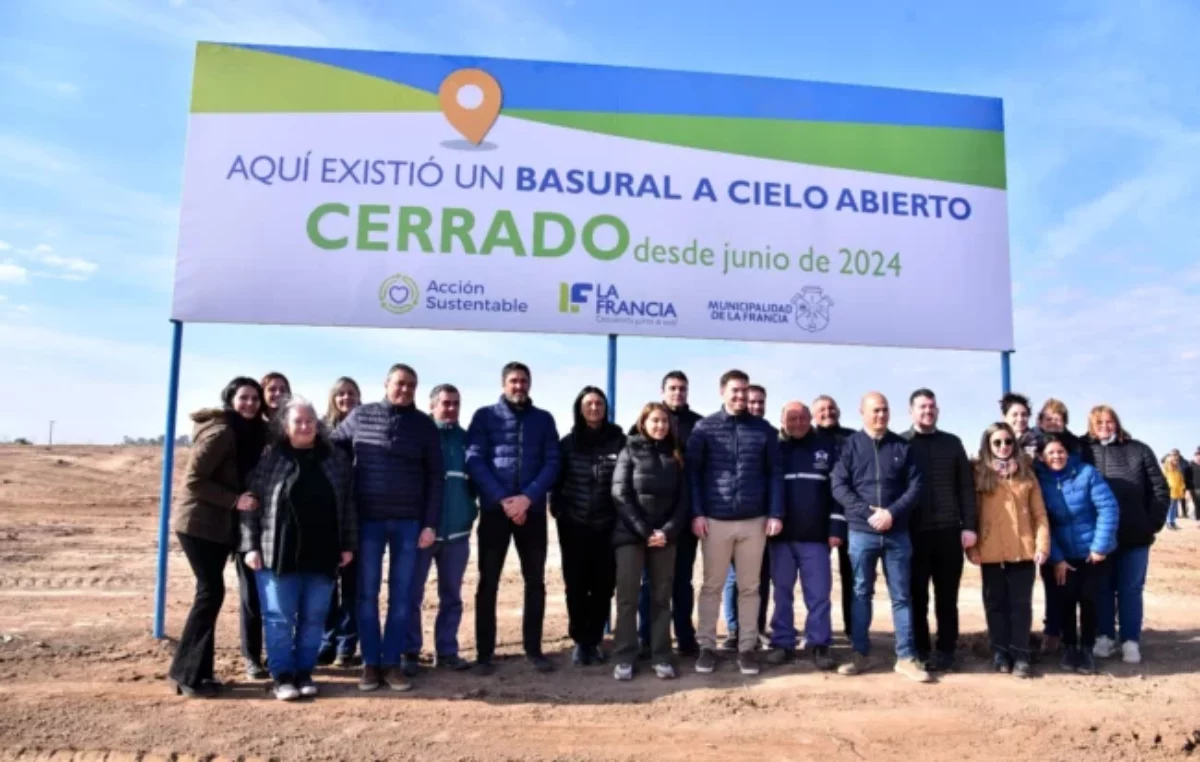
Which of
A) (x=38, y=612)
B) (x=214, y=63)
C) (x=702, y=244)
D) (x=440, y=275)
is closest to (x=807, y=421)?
(x=702, y=244)

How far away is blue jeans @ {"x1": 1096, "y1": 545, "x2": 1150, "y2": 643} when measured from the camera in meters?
5.68

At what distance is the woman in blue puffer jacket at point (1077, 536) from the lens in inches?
213

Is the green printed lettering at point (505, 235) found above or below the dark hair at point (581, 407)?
above

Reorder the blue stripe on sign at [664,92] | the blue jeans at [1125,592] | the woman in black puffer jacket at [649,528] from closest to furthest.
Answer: the woman in black puffer jacket at [649,528], the blue jeans at [1125,592], the blue stripe on sign at [664,92]

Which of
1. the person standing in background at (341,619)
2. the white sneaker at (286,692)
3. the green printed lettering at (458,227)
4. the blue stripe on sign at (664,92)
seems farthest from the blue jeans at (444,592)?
the blue stripe on sign at (664,92)

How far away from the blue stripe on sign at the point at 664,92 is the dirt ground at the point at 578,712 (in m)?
4.39

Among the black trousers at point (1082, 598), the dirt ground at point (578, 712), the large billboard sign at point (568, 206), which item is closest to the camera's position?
the dirt ground at point (578, 712)

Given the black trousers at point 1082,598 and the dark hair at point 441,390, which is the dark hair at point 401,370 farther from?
the black trousers at point 1082,598

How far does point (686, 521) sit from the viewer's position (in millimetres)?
5312

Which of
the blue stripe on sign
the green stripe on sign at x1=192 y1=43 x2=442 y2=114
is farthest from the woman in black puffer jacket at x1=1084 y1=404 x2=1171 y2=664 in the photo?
the green stripe on sign at x1=192 y1=43 x2=442 y2=114

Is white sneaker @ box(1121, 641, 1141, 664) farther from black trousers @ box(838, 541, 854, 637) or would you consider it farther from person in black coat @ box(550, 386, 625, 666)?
person in black coat @ box(550, 386, 625, 666)

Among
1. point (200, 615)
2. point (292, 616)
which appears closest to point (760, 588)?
point (292, 616)

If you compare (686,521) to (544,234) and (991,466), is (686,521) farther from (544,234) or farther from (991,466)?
(544,234)

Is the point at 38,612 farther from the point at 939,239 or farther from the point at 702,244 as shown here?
the point at 939,239
